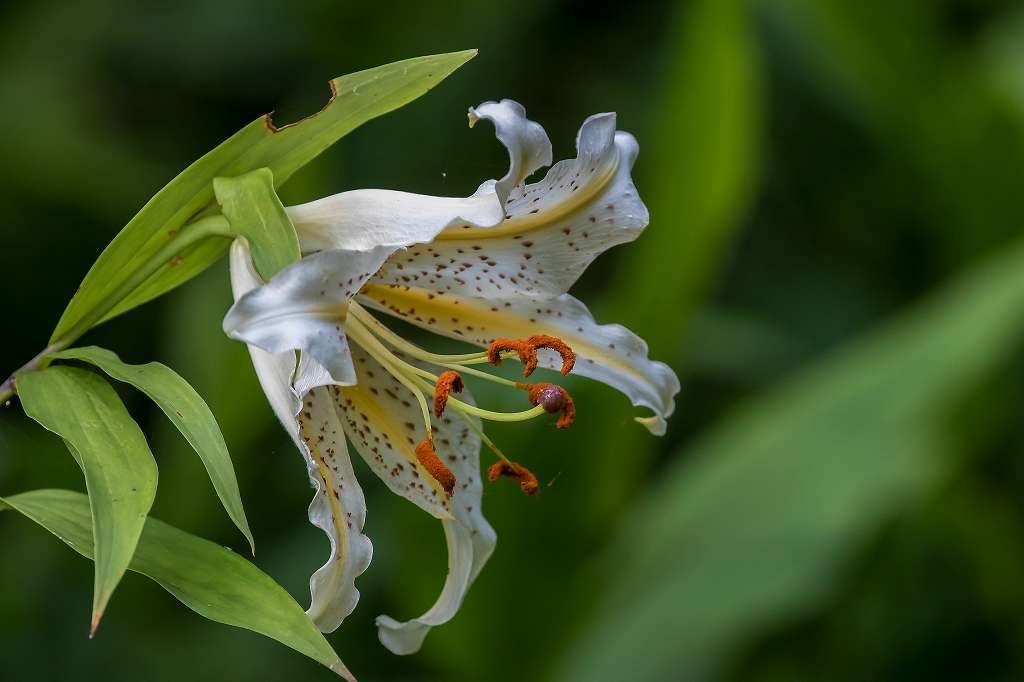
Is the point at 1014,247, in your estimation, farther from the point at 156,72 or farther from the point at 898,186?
the point at 156,72

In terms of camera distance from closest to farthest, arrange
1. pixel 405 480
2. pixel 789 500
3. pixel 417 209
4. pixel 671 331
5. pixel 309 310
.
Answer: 1. pixel 309 310
2. pixel 417 209
3. pixel 405 480
4. pixel 789 500
5. pixel 671 331

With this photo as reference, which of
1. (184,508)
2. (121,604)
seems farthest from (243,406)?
(121,604)

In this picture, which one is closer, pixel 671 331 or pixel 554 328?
pixel 554 328

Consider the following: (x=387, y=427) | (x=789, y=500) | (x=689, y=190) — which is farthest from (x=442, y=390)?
(x=689, y=190)

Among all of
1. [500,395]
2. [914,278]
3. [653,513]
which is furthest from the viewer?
[914,278]

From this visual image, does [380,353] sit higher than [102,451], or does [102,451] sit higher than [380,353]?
[380,353]

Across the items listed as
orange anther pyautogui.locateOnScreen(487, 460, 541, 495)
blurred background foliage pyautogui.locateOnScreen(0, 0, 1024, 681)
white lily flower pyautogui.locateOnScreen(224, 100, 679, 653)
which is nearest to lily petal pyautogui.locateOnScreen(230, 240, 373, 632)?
white lily flower pyautogui.locateOnScreen(224, 100, 679, 653)

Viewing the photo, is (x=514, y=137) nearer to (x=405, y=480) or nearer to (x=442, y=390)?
(x=442, y=390)
